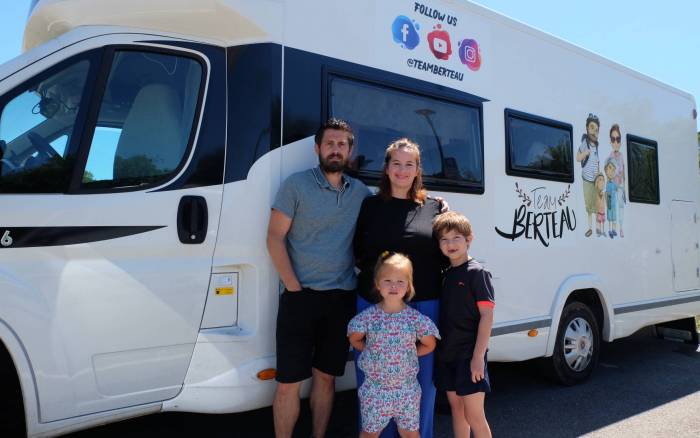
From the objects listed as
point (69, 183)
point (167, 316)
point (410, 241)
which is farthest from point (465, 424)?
point (69, 183)

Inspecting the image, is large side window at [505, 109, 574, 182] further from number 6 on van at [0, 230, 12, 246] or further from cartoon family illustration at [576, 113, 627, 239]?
number 6 on van at [0, 230, 12, 246]

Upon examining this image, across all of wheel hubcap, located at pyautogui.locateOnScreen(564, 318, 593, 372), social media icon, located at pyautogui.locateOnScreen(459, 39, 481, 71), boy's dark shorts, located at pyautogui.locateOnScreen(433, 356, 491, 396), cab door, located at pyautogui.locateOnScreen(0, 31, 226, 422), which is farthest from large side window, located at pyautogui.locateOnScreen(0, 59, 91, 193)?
wheel hubcap, located at pyautogui.locateOnScreen(564, 318, 593, 372)

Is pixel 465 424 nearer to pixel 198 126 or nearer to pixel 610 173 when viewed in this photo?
pixel 198 126

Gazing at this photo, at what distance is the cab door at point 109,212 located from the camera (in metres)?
2.58

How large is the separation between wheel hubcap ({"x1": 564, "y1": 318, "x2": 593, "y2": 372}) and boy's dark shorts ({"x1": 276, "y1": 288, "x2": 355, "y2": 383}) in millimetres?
2584

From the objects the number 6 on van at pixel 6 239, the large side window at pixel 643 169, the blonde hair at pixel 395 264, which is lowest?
the blonde hair at pixel 395 264

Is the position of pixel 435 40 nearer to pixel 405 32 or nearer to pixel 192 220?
pixel 405 32

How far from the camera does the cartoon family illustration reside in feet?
16.7

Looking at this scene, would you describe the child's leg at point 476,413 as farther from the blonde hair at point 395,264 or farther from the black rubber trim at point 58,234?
the black rubber trim at point 58,234

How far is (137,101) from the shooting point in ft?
9.62

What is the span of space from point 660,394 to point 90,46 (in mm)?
5240

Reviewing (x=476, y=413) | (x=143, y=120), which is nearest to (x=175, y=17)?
(x=143, y=120)

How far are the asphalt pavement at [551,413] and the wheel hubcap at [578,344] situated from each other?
9.1 inches

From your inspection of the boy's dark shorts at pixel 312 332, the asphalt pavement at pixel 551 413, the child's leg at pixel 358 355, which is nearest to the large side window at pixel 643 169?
the asphalt pavement at pixel 551 413
